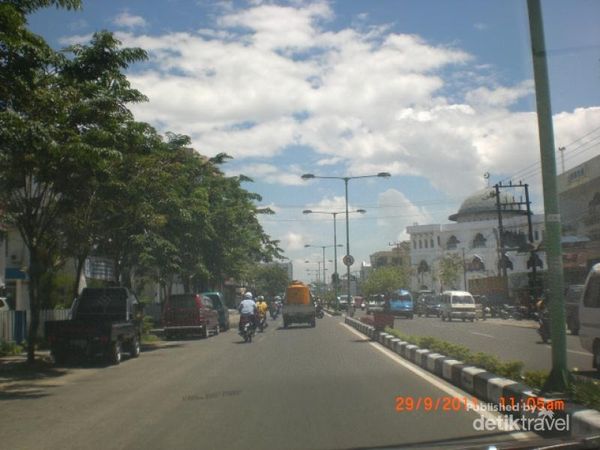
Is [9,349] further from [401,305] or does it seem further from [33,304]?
[401,305]

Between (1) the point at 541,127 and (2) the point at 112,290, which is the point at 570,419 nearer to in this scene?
(1) the point at 541,127

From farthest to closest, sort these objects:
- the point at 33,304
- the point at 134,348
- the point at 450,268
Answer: the point at 450,268, the point at 134,348, the point at 33,304

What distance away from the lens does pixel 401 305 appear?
166 ft

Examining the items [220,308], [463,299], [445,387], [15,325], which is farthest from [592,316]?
[463,299]

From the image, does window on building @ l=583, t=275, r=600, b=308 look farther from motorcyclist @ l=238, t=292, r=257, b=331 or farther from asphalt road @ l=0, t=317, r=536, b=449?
motorcyclist @ l=238, t=292, r=257, b=331

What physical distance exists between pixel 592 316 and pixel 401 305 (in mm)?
38663

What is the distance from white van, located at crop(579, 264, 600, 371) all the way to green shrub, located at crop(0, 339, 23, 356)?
1609 centimetres

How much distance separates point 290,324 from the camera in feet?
125

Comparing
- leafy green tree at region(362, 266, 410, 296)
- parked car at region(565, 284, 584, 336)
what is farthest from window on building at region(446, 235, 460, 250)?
parked car at region(565, 284, 584, 336)

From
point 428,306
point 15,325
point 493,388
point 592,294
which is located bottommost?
point 493,388

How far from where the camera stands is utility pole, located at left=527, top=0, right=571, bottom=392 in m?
8.70

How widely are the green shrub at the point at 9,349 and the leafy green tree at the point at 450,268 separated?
54.7 meters

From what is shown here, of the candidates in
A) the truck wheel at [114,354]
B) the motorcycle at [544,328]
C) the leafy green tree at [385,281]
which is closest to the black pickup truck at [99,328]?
the truck wheel at [114,354]

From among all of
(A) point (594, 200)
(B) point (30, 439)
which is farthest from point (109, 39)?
(A) point (594, 200)
